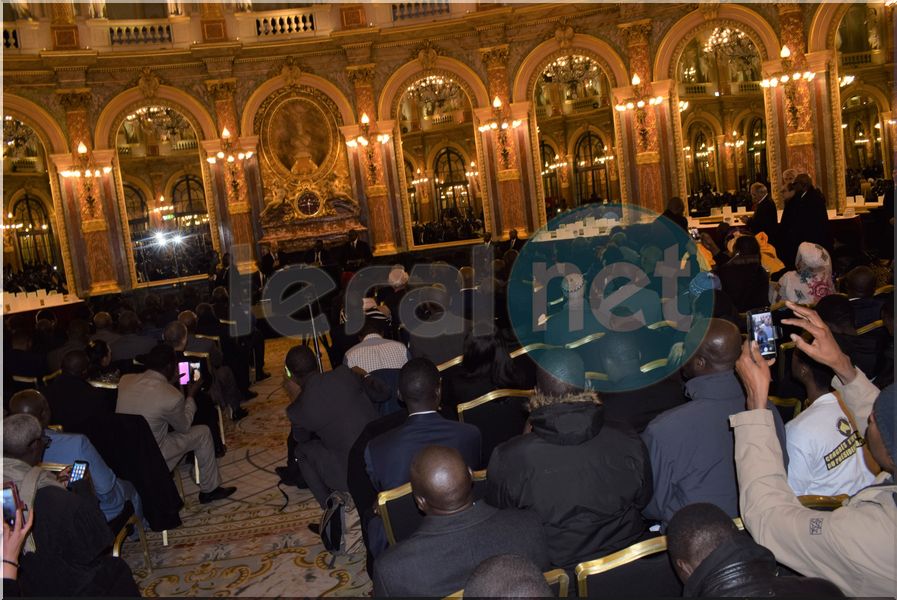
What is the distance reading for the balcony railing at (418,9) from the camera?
59.3 feet

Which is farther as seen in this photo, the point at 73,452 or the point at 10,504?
the point at 73,452

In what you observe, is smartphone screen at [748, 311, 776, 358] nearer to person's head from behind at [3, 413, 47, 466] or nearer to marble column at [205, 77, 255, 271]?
person's head from behind at [3, 413, 47, 466]

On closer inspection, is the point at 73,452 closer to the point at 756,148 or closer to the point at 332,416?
the point at 332,416

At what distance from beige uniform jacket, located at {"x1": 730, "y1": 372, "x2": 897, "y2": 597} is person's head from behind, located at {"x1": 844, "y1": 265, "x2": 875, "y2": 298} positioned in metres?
3.33

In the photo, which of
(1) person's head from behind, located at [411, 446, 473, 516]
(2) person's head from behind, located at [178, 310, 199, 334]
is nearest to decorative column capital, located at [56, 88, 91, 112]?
(2) person's head from behind, located at [178, 310, 199, 334]

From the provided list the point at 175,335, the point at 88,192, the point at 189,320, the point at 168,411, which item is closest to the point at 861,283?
the point at 168,411

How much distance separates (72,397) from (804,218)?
7.85m

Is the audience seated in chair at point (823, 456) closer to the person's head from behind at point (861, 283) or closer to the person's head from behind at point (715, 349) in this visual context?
the person's head from behind at point (715, 349)

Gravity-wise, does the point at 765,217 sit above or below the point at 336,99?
below

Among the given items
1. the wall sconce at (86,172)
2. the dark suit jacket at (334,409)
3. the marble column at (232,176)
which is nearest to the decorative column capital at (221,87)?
the marble column at (232,176)

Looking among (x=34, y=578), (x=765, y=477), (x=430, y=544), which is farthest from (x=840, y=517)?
(x=34, y=578)

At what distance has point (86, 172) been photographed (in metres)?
16.9

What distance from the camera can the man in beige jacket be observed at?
2.06m

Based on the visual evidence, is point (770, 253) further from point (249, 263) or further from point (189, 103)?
point (189, 103)
